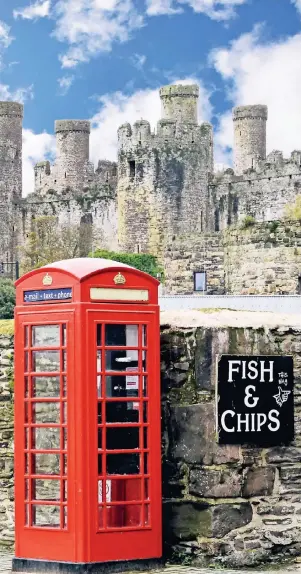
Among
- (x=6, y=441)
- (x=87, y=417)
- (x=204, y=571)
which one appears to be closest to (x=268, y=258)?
(x=6, y=441)

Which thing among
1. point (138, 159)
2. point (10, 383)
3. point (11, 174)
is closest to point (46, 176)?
point (11, 174)

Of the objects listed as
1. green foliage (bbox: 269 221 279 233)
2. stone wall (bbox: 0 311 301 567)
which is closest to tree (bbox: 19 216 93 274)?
green foliage (bbox: 269 221 279 233)

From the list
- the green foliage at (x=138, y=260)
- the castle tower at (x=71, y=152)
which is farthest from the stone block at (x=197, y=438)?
the castle tower at (x=71, y=152)

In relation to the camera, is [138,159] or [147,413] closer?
[147,413]

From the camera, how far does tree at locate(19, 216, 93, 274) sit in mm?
65250

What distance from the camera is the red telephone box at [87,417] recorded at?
10.9m

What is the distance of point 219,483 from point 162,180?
5174cm

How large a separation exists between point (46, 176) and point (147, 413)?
67.7 meters

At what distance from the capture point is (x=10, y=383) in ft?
40.1

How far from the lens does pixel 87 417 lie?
10.9m

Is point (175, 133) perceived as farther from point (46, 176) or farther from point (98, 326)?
point (98, 326)

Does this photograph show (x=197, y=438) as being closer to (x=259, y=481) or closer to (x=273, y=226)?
(x=259, y=481)

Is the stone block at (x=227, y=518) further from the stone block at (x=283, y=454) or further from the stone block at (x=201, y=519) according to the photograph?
the stone block at (x=283, y=454)

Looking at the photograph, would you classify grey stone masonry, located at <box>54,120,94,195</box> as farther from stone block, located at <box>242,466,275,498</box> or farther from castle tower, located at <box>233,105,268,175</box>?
stone block, located at <box>242,466,275,498</box>
